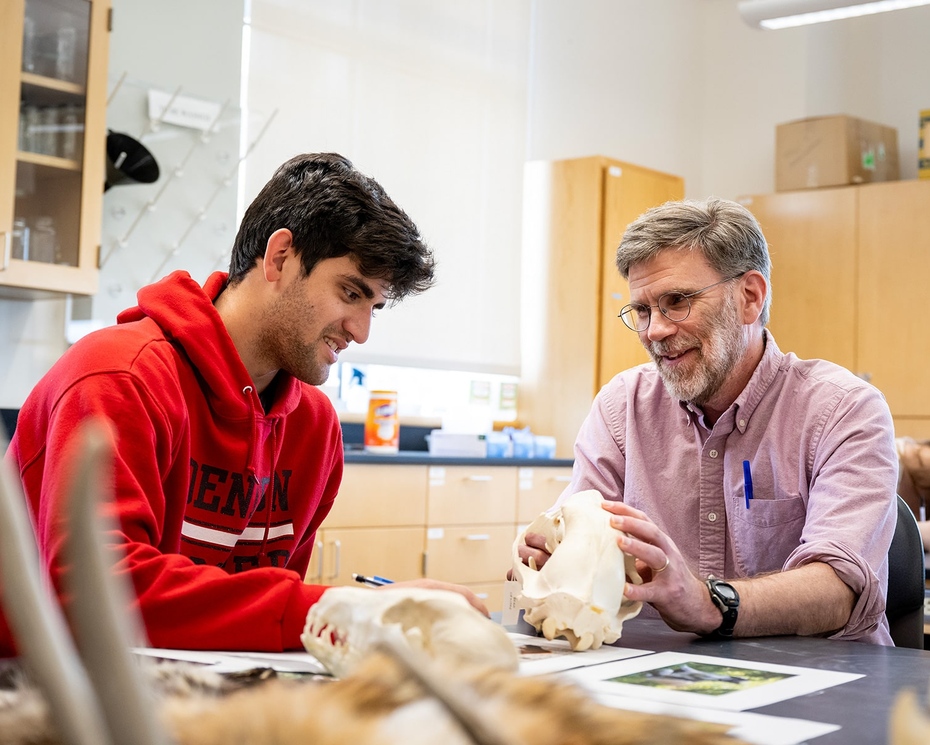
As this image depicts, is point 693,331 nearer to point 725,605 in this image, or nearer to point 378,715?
point 725,605

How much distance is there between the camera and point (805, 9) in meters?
4.73

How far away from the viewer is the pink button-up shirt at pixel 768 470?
1656mm

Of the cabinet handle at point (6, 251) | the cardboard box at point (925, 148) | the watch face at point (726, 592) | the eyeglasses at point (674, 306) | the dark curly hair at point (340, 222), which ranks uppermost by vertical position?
the cardboard box at point (925, 148)

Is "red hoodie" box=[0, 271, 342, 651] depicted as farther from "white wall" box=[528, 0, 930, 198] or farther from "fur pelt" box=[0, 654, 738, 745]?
"white wall" box=[528, 0, 930, 198]

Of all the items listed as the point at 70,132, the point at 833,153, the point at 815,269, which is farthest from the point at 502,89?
→ the point at 70,132

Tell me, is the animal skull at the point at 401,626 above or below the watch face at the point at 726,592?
above

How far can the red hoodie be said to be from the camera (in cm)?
113

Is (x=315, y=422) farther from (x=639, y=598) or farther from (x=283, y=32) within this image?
(x=283, y=32)

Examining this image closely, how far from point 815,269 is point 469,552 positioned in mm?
2784

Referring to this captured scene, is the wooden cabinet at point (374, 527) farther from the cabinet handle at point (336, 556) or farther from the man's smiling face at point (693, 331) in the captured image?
the man's smiling face at point (693, 331)

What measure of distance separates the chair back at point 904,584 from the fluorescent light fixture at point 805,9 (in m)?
3.33

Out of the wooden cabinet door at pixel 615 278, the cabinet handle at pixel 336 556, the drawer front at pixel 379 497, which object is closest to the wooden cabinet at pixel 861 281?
the wooden cabinet door at pixel 615 278

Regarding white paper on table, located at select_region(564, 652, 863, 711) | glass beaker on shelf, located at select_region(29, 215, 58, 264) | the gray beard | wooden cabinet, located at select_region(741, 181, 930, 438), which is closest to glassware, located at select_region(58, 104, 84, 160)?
glass beaker on shelf, located at select_region(29, 215, 58, 264)

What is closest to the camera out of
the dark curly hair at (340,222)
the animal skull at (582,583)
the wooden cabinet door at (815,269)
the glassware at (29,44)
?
the animal skull at (582,583)
